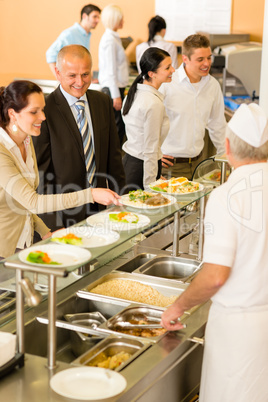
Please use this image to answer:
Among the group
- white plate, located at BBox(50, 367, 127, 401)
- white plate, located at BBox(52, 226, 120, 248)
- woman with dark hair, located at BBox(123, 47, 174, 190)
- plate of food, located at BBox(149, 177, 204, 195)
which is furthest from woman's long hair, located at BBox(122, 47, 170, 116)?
white plate, located at BBox(50, 367, 127, 401)

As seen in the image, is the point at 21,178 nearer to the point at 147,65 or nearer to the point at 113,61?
the point at 147,65

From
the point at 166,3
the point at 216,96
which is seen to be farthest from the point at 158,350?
the point at 166,3

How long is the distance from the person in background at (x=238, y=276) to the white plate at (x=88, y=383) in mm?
364

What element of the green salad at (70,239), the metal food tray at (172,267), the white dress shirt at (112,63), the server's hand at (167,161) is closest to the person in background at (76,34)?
the white dress shirt at (112,63)

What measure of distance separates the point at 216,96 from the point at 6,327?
2.77m

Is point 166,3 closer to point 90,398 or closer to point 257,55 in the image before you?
point 257,55

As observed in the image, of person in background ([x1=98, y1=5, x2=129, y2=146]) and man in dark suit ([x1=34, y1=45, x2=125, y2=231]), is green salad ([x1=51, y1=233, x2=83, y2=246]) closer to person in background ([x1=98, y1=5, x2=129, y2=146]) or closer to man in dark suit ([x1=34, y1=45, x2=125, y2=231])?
man in dark suit ([x1=34, y1=45, x2=125, y2=231])

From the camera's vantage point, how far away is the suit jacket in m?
3.24

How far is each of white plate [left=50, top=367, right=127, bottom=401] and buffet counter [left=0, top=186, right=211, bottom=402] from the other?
37mm

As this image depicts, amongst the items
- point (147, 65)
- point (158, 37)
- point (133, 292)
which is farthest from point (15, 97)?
point (158, 37)

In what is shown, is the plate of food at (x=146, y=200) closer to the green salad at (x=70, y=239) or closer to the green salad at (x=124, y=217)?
the green salad at (x=124, y=217)

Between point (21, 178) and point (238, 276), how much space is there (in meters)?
1.09

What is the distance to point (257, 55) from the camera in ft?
20.7

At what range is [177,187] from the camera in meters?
2.74
